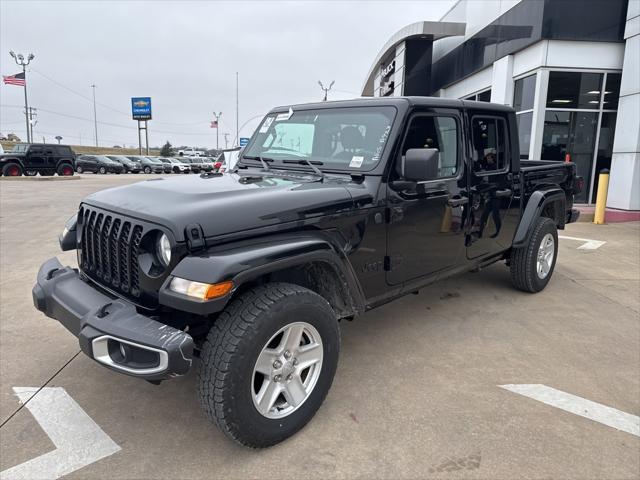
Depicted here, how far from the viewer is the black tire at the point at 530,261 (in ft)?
15.5

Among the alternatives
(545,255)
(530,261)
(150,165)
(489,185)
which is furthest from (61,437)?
(150,165)

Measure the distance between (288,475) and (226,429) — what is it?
14.9 inches

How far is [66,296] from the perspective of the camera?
8.71 ft

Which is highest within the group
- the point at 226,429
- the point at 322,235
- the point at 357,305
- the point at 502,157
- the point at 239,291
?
the point at 502,157

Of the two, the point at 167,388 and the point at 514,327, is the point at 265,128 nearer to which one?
the point at 167,388

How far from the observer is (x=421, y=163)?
9.66 ft

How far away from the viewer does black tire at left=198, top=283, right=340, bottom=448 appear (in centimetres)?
220

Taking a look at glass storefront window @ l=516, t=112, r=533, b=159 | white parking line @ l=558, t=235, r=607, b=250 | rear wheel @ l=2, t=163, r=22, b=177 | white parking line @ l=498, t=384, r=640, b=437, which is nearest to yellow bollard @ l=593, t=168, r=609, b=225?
glass storefront window @ l=516, t=112, r=533, b=159

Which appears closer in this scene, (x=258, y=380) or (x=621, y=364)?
(x=258, y=380)

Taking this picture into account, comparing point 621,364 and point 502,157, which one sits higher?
point 502,157

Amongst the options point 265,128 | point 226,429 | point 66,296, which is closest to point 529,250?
point 265,128

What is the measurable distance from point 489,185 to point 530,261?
119 centimetres

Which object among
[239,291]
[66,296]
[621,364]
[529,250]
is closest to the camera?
[239,291]

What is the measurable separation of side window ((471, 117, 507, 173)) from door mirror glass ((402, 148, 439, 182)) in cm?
109
